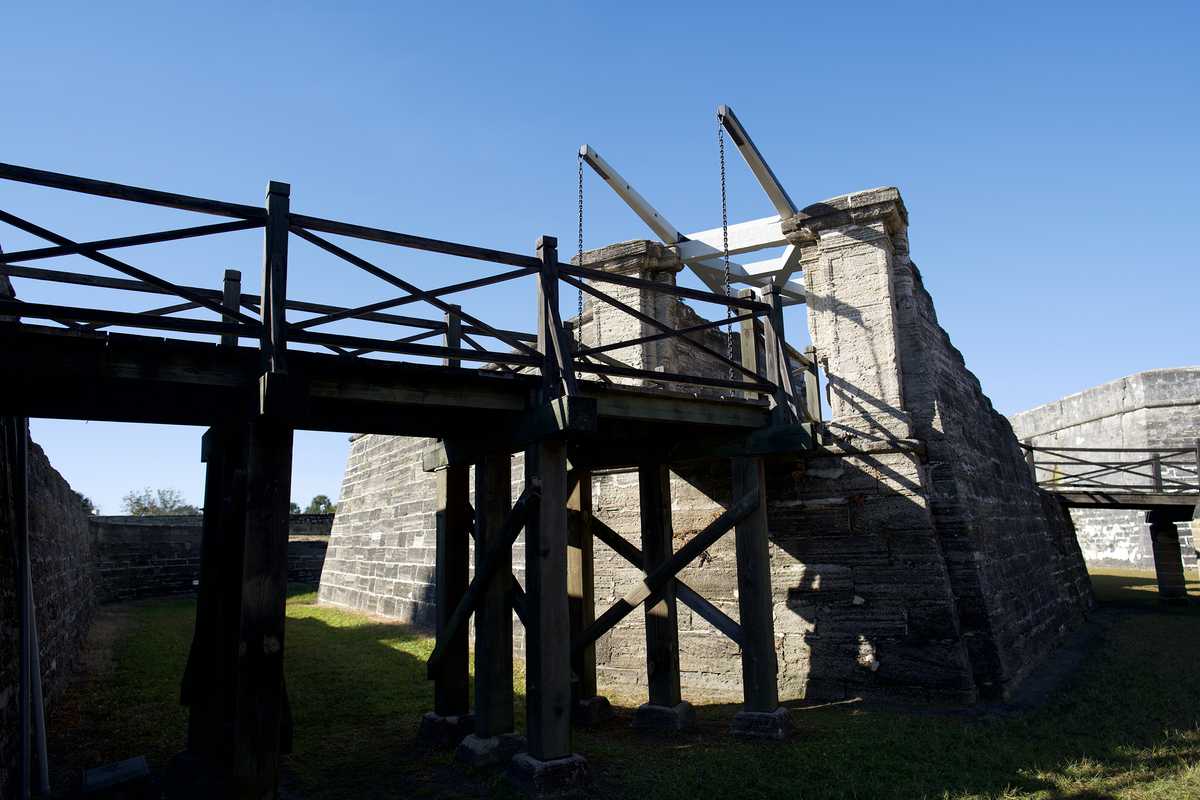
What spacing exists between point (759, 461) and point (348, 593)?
13019 millimetres

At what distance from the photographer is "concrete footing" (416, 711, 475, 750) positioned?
240 inches

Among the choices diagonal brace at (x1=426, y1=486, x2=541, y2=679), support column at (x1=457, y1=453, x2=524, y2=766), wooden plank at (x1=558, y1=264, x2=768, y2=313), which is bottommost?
support column at (x1=457, y1=453, x2=524, y2=766)

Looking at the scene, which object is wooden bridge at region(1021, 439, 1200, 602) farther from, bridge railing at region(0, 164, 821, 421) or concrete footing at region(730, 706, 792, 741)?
bridge railing at region(0, 164, 821, 421)

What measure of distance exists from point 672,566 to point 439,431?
2.21 m

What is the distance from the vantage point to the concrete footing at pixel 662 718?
6.50 metres

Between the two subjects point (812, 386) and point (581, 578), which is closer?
point (581, 578)

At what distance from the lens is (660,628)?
689cm

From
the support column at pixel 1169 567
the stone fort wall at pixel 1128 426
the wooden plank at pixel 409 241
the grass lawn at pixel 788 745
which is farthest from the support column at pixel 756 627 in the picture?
the stone fort wall at pixel 1128 426

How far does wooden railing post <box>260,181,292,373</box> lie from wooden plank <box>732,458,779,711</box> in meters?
3.89

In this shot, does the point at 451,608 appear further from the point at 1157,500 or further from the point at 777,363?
the point at 1157,500

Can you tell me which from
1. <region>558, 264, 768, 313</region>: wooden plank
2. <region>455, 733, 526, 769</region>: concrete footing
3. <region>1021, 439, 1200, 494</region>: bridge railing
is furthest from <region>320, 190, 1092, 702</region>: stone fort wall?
<region>1021, 439, 1200, 494</region>: bridge railing

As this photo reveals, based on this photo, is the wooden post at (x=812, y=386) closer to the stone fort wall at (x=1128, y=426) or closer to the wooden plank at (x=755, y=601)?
the wooden plank at (x=755, y=601)

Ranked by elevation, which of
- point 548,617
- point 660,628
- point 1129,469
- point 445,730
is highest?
point 1129,469

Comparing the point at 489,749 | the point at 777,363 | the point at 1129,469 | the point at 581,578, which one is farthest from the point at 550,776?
the point at 1129,469
